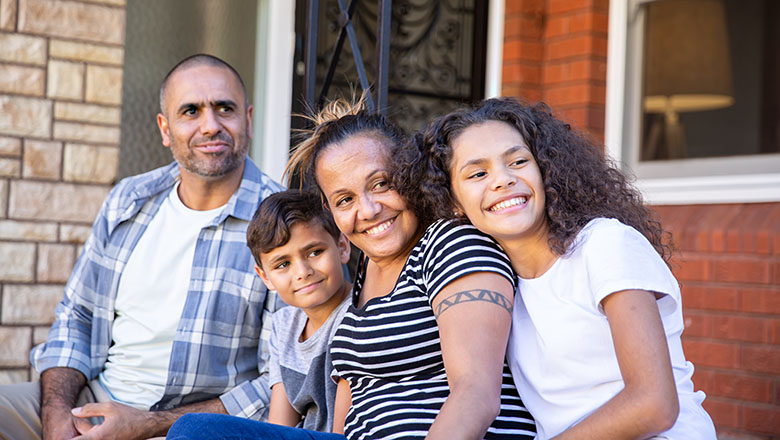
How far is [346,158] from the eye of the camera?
7.25ft

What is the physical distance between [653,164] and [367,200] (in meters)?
2.52


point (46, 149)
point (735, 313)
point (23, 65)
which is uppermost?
point (23, 65)

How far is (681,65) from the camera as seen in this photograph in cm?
428

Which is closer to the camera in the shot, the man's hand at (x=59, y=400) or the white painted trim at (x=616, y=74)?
the man's hand at (x=59, y=400)

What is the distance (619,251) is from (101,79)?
2.92 meters

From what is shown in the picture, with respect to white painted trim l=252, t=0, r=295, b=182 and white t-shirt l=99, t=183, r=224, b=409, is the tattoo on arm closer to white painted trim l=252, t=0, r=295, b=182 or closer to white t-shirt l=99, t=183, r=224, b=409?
white t-shirt l=99, t=183, r=224, b=409

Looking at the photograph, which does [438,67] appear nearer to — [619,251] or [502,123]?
[502,123]

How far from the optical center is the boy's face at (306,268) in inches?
96.4

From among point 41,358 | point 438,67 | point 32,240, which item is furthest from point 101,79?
point 438,67

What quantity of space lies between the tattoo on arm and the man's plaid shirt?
1.09 meters

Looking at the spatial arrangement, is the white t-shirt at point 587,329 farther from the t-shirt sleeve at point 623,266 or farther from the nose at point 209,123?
the nose at point 209,123

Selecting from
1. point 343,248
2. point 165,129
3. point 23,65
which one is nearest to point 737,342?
point 343,248

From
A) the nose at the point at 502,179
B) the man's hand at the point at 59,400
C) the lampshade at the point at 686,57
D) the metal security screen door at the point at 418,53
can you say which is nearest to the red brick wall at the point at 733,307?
the lampshade at the point at 686,57

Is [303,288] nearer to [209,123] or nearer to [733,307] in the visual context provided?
[209,123]
